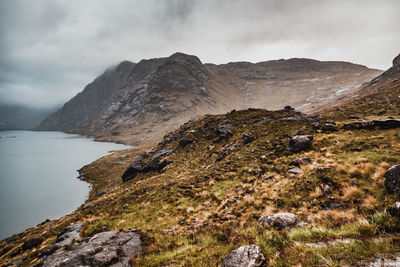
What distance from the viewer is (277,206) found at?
33.5ft

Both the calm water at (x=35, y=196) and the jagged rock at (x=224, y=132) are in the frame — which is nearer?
the jagged rock at (x=224, y=132)

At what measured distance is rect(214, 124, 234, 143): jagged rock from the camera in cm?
3067

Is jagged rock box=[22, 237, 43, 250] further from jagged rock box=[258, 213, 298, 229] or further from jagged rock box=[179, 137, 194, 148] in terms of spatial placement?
jagged rock box=[179, 137, 194, 148]

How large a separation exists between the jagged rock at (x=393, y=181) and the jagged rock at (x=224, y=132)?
2325 cm

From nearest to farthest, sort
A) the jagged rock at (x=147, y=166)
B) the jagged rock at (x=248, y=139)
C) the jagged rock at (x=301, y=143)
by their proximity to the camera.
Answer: the jagged rock at (x=301, y=143) < the jagged rock at (x=248, y=139) < the jagged rock at (x=147, y=166)

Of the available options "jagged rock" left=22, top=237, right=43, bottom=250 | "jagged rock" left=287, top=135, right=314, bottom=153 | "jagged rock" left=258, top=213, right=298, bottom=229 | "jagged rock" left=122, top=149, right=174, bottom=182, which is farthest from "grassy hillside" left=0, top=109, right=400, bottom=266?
"jagged rock" left=122, top=149, right=174, bottom=182

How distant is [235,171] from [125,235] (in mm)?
12278

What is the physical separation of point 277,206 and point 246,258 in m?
6.67

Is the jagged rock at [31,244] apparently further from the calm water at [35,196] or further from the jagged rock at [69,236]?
the calm water at [35,196]

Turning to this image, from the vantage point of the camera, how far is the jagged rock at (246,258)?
4482 mm

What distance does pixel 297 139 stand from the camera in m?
17.5

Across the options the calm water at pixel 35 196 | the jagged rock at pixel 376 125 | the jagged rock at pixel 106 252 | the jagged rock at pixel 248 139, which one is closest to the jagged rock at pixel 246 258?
the jagged rock at pixel 106 252

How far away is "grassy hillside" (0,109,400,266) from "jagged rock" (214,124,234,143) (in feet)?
18.5

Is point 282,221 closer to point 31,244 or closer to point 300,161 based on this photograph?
point 300,161
